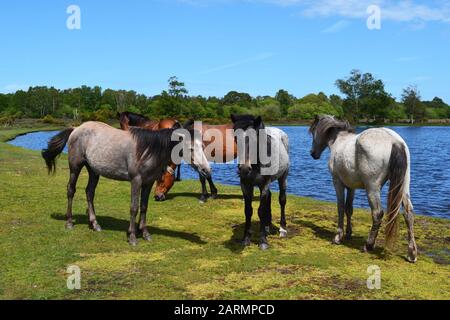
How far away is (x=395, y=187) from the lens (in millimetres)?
7543

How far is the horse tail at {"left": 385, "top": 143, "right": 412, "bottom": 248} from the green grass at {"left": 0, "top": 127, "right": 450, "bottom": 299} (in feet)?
1.91

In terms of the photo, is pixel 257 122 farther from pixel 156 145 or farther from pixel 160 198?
pixel 160 198

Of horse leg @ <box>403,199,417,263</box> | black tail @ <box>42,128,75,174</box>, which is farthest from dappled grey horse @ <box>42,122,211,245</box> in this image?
horse leg @ <box>403,199,417,263</box>

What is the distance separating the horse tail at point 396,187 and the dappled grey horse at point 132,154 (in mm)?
3616

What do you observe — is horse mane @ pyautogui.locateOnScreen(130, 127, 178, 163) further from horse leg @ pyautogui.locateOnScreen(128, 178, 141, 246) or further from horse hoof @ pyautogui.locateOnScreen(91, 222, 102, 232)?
horse hoof @ pyautogui.locateOnScreen(91, 222, 102, 232)

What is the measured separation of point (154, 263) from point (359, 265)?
147 inches

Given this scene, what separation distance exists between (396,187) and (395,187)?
0.02 metres

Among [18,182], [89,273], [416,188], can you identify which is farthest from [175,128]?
[416,188]

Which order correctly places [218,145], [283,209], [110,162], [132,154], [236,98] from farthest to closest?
1. [236,98]
2. [218,145]
3. [283,209]
4. [110,162]
5. [132,154]

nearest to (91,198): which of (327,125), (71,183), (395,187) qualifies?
(71,183)

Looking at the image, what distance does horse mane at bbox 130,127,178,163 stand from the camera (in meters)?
8.47

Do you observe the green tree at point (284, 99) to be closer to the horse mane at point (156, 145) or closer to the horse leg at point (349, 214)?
the horse leg at point (349, 214)

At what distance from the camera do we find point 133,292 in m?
5.93
